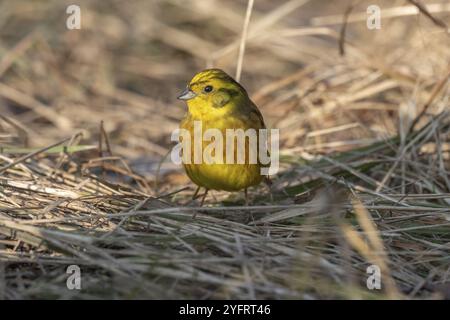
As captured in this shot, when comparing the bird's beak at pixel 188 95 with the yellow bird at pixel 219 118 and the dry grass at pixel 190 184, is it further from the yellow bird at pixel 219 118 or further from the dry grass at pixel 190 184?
the dry grass at pixel 190 184

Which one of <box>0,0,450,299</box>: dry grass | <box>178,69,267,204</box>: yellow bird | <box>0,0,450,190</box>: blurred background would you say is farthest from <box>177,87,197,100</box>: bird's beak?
<box>0,0,450,190</box>: blurred background

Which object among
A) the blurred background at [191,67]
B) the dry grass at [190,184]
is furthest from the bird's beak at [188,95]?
the blurred background at [191,67]

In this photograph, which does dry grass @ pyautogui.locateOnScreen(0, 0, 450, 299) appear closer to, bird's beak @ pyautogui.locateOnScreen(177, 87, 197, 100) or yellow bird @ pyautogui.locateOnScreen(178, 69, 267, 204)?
yellow bird @ pyautogui.locateOnScreen(178, 69, 267, 204)

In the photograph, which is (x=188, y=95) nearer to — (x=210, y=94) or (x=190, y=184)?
(x=210, y=94)

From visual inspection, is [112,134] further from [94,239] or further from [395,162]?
[94,239]

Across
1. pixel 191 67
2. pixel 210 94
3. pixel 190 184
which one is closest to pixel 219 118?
pixel 210 94
